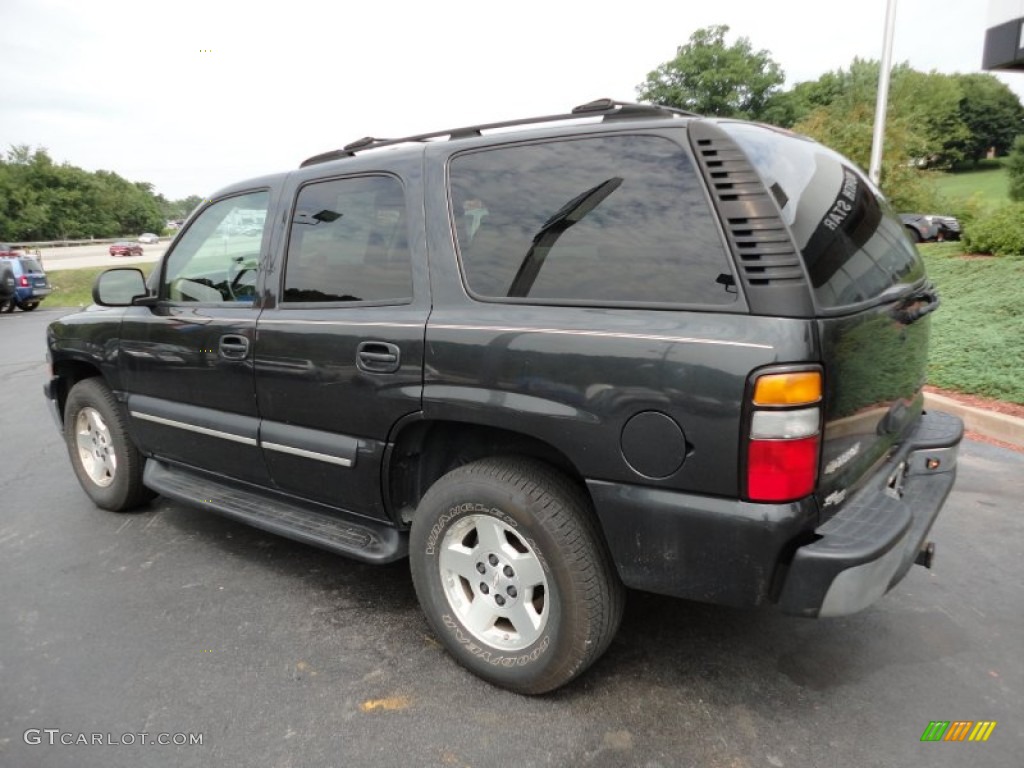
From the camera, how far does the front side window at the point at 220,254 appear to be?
10.7 ft

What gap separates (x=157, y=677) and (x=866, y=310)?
110 inches

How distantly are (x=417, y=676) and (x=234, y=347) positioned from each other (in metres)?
1.64

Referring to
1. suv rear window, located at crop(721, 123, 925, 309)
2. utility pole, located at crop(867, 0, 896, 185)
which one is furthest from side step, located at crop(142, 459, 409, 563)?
utility pole, located at crop(867, 0, 896, 185)

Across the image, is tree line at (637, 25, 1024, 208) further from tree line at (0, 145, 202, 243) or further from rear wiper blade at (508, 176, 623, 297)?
tree line at (0, 145, 202, 243)

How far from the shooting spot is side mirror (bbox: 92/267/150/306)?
3596 millimetres

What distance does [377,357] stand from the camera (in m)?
2.61

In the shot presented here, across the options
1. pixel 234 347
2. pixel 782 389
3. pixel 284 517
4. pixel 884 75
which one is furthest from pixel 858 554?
pixel 884 75

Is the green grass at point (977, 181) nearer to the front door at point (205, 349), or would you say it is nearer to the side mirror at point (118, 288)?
the front door at point (205, 349)

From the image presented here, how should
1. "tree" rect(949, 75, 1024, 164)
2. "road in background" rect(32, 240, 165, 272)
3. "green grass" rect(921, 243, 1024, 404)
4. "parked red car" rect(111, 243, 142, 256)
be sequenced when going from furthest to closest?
"tree" rect(949, 75, 1024, 164)
"parked red car" rect(111, 243, 142, 256)
"road in background" rect(32, 240, 165, 272)
"green grass" rect(921, 243, 1024, 404)

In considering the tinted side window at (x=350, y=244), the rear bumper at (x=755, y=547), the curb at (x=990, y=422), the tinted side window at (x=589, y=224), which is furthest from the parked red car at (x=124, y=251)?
the rear bumper at (x=755, y=547)

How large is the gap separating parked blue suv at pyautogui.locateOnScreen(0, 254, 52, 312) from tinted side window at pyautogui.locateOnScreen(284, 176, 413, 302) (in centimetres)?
1920

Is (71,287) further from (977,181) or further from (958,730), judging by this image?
(977,181)

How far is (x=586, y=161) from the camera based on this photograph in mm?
2270

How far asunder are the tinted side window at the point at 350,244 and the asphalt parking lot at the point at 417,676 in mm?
1394
